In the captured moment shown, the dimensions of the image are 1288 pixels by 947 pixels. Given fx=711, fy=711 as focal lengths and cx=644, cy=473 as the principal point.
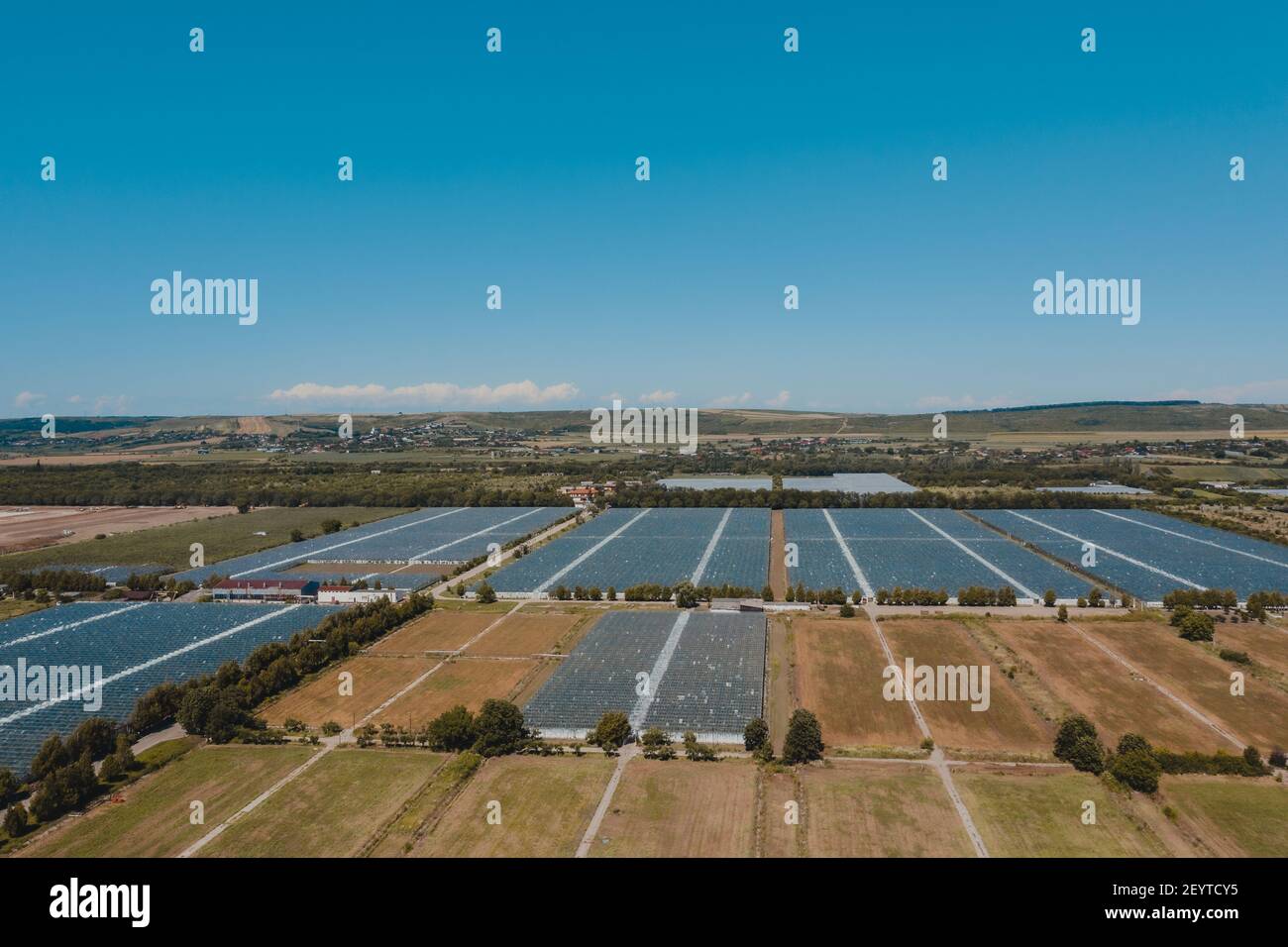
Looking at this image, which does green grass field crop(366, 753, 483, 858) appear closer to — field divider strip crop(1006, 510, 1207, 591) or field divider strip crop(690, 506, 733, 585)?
field divider strip crop(690, 506, 733, 585)

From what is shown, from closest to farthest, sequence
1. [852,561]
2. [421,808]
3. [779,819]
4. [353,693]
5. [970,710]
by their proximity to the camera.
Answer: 1. [779,819]
2. [421,808]
3. [970,710]
4. [353,693]
5. [852,561]

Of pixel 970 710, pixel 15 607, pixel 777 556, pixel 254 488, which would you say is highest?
pixel 254 488

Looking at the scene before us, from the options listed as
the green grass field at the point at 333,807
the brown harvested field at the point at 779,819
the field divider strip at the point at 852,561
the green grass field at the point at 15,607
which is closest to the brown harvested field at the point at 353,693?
the green grass field at the point at 333,807

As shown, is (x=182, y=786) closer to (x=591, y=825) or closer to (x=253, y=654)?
(x=253, y=654)

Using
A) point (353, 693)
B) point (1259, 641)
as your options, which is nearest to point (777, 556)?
point (1259, 641)

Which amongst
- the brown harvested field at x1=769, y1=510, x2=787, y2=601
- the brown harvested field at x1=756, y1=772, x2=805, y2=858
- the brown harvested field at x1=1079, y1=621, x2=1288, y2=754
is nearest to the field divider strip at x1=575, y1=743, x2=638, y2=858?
the brown harvested field at x1=756, y1=772, x2=805, y2=858

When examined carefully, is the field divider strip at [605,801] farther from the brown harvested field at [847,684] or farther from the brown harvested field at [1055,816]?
the brown harvested field at [1055,816]

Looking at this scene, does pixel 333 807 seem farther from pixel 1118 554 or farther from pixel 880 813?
pixel 1118 554
